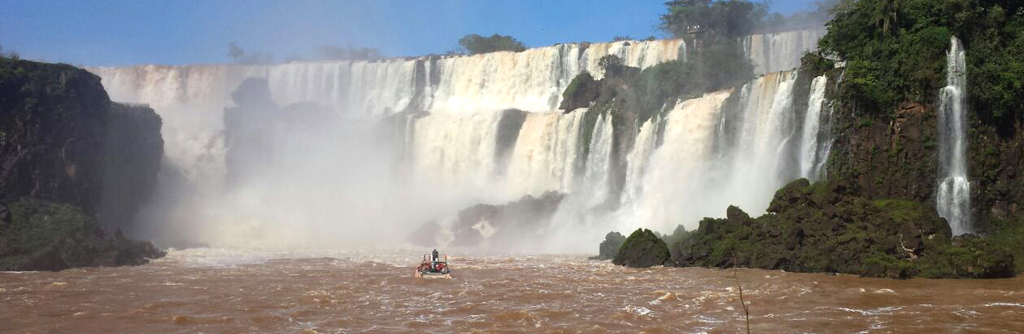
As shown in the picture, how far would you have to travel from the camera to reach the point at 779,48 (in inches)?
1711

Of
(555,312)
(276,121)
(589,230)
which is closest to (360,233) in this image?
(589,230)

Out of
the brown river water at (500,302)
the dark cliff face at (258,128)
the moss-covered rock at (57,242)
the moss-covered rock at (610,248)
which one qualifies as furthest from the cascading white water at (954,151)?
the dark cliff face at (258,128)

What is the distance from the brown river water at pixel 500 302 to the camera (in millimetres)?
15883

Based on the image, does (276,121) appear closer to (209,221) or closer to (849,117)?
(209,221)

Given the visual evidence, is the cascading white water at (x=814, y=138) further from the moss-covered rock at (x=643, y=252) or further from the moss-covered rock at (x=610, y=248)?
the moss-covered rock at (x=610, y=248)

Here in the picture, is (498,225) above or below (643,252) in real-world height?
above

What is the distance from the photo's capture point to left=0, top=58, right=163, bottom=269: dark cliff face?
92.9ft

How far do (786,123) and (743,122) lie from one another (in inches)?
102

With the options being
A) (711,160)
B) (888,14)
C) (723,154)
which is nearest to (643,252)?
(723,154)

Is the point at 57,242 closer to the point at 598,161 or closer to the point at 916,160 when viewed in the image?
the point at 598,161

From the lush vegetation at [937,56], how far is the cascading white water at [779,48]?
1519cm

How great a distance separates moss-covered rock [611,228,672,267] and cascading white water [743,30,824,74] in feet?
59.8

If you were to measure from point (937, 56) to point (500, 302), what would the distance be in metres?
13.8

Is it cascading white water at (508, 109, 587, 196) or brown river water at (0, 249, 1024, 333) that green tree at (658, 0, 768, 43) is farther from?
brown river water at (0, 249, 1024, 333)
